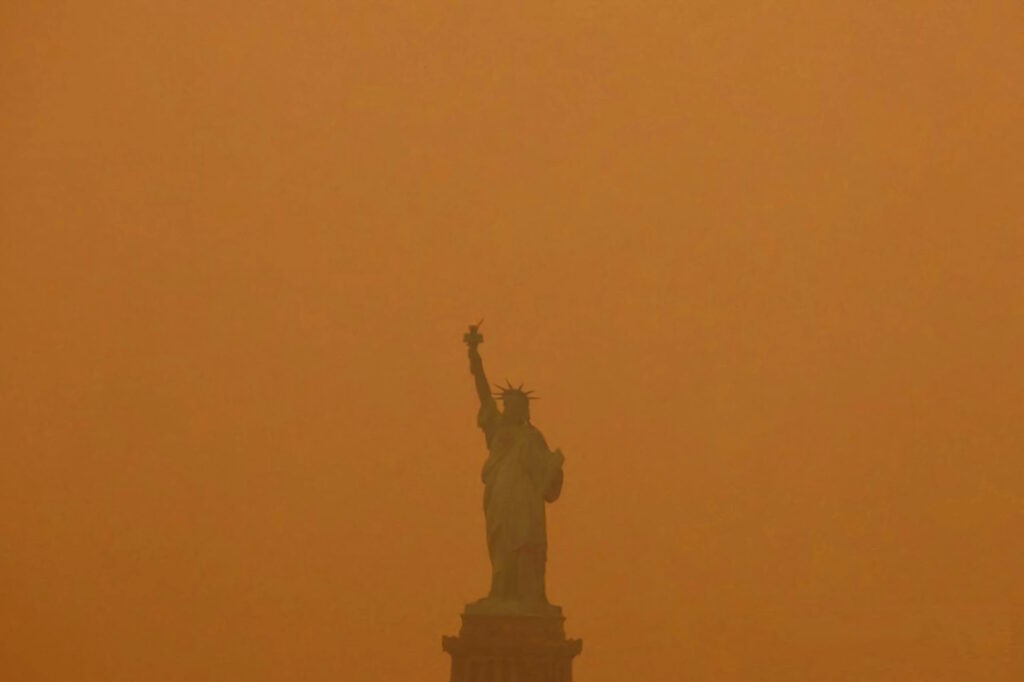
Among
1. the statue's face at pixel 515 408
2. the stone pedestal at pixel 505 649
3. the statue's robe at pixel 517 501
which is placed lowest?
the stone pedestal at pixel 505 649

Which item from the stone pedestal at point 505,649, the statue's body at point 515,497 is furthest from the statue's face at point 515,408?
the stone pedestal at point 505,649

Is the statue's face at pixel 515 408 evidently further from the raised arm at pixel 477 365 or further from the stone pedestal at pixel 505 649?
the stone pedestal at pixel 505 649

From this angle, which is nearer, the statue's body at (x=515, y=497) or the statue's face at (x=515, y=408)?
the statue's body at (x=515, y=497)

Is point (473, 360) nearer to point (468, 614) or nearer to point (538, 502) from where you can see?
point (538, 502)

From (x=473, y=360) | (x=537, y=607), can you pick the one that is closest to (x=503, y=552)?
(x=537, y=607)

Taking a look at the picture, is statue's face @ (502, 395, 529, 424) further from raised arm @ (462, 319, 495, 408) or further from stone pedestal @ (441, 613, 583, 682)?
stone pedestal @ (441, 613, 583, 682)

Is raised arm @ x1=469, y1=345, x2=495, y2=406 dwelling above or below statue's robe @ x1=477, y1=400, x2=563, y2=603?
above

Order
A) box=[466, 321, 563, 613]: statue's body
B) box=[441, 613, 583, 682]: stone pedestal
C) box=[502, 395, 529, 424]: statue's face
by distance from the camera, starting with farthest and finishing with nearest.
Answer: box=[502, 395, 529, 424]: statue's face → box=[466, 321, 563, 613]: statue's body → box=[441, 613, 583, 682]: stone pedestal

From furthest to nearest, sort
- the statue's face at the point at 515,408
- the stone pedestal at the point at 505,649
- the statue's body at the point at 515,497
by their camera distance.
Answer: the statue's face at the point at 515,408, the statue's body at the point at 515,497, the stone pedestal at the point at 505,649

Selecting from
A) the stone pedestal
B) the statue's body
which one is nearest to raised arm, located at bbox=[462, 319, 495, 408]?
the statue's body
